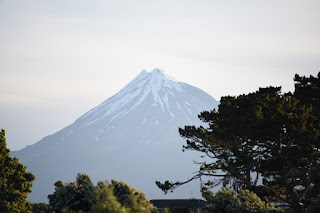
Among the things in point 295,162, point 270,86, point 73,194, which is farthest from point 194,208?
point 73,194

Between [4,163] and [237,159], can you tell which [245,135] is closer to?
[237,159]

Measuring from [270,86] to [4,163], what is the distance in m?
28.0

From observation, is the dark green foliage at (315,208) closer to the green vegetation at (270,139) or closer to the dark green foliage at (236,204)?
the dark green foliage at (236,204)

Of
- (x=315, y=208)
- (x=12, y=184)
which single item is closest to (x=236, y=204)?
(x=315, y=208)

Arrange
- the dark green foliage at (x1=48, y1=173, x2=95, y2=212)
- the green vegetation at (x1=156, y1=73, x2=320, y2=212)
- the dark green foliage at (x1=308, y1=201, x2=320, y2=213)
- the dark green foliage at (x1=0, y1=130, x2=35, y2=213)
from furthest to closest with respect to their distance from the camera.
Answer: the dark green foliage at (x1=0, y1=130, x2=35, y2=213) → the green vegetation at (x1=156, y1=73, x2=320, y2=212) → the dark green foliage at (x1=308, y1=201, x2=320, y2=213) → the dark green foliage at (x1=48, y1=173, x2=95, y2=212)

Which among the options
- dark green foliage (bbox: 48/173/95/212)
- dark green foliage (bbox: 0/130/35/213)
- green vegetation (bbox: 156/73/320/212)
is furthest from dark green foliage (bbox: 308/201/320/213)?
dark green foliage (bbox: 0/130/35/213)

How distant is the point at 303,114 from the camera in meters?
42.7

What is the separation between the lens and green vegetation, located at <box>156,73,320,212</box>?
42344mm

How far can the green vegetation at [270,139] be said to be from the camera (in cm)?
4234

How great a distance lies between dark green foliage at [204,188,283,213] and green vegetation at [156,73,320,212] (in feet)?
37.5

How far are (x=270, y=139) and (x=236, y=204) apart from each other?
702 inches

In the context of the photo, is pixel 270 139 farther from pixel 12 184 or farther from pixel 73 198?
pixel 12 184

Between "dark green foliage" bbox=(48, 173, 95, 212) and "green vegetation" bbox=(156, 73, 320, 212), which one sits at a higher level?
"green vegetation" bbox=(156, 73, 320, 212)

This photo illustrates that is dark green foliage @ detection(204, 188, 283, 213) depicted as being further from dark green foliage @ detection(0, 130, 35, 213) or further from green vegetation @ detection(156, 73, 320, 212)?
dark green foliage @ detection(0, 130, 35, 213)
